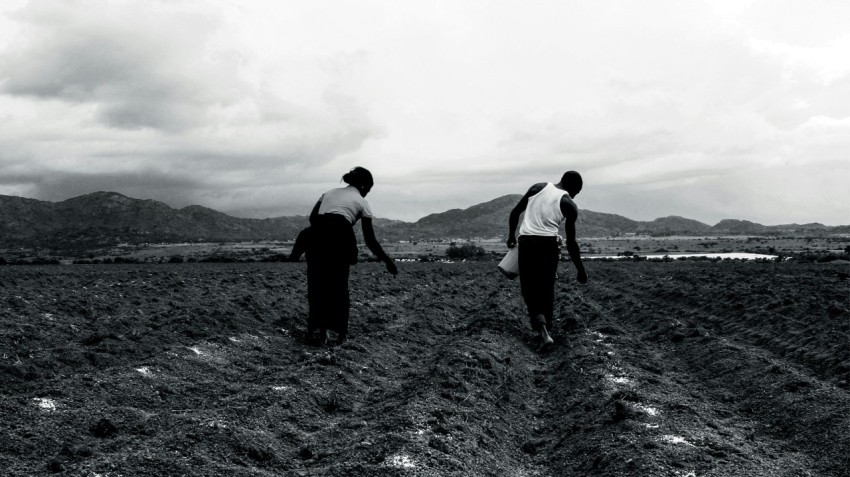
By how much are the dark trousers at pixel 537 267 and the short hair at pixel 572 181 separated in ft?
2.24

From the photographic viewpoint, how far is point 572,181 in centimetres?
906

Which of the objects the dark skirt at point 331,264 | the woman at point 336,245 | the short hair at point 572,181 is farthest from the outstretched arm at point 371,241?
the short hair at point 572,181

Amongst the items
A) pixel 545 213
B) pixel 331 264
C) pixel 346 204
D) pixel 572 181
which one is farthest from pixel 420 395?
pixel 572 181

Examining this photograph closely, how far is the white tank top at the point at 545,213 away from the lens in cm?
880

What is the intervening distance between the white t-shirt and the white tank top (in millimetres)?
2056

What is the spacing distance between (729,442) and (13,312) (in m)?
10.4

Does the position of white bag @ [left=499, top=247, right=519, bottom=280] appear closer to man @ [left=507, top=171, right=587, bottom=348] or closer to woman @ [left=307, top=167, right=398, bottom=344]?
man @ [left=507, top=171, right=587, bottom=348]

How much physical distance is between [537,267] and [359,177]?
2578 mm

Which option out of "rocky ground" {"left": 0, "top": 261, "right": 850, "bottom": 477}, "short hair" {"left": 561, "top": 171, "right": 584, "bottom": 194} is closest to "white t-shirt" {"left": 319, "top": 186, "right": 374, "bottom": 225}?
"rocky ground" {"left": 0, "top": 261, "right": 850, "bottom": 477}

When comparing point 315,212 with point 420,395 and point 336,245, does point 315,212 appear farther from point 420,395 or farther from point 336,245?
point 420,395

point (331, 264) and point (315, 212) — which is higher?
point (315, 212)

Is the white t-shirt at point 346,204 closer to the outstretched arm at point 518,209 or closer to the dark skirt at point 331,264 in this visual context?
the dark skirt at point 331,264

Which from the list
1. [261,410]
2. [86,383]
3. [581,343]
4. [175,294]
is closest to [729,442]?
[261,410]

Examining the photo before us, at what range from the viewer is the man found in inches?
347
